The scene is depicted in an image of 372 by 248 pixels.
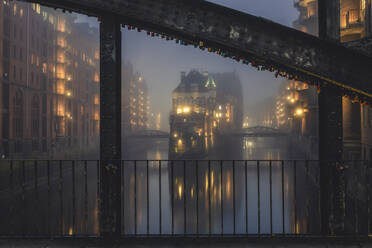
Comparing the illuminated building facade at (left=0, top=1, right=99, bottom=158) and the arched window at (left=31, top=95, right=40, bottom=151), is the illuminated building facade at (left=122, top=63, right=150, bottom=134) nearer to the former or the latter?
the illuminated building facade at (left=0, top=1, right=99, bottom=158)

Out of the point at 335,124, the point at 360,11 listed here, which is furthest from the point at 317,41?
the point at 360,11

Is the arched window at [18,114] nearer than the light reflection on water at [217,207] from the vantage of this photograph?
No

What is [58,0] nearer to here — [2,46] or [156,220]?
[156,220]

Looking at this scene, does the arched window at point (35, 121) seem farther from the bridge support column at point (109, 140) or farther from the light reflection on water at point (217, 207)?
the bridge support column at point (109, 140)

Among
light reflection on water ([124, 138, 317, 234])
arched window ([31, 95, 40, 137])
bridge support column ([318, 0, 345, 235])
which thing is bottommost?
light reflection on water ([124, 138, 317, 234])

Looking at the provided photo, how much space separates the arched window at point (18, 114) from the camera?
126 ft

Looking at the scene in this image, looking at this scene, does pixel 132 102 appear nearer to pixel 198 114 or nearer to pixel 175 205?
pixel 198 114

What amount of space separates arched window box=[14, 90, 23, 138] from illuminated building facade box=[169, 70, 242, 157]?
91.7ft

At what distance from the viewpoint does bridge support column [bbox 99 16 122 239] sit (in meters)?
4.47

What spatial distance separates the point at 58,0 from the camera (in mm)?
4203

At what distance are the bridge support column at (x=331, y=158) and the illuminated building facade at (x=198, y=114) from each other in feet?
177

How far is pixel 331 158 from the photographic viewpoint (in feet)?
14.9

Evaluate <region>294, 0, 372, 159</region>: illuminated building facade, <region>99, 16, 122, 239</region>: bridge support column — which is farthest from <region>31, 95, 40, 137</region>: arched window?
<region>99, 16, 122, 239</region>: bridge support column

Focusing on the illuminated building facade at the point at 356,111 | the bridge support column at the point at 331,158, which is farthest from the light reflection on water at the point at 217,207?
the bridge support column at the point at 331,158
